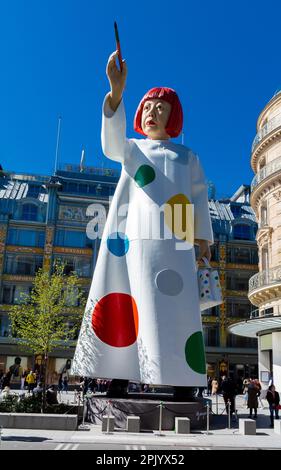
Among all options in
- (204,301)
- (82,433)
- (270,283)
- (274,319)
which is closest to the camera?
(82,433)

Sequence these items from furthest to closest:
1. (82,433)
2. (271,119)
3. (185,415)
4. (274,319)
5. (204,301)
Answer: (271,119)
(274,319)
(204,301)
(185,415)
(82,433)

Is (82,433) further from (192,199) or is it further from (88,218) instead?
(88,218)

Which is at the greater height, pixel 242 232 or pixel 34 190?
pixel 34 190

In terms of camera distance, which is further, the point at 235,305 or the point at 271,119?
the point at 235,305

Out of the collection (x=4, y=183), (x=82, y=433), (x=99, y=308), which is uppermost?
(x=4, y=183)

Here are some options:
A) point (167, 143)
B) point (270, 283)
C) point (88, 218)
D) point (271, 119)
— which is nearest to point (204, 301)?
point (167, 143)

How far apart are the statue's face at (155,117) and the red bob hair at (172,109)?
10 cm

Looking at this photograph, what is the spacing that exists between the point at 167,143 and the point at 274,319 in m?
13.6

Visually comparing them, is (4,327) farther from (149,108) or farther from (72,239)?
(149,108)

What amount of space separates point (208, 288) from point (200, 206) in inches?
88.2

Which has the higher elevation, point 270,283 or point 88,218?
point 88,218

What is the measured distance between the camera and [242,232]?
48.5m

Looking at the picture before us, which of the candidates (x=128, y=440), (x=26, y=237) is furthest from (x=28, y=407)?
(x=26, y=237)

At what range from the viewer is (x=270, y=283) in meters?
27.2
